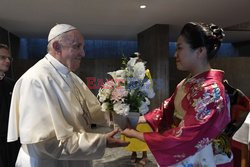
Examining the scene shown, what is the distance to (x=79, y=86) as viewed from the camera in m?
1.41

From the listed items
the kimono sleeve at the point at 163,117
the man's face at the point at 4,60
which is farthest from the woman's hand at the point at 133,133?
the man's face at the point at 4,60

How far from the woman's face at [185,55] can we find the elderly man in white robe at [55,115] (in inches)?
20.7

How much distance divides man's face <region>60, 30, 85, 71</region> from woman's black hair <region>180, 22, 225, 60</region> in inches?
22.2

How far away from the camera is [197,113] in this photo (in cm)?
109

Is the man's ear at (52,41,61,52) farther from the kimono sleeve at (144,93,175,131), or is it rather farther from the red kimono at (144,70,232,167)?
the kimono sleeve at (144,93,175,131)

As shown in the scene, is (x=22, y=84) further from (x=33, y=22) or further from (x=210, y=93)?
(x=33, y=22)

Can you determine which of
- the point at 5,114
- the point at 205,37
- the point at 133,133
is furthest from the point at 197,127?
the point at 5,114

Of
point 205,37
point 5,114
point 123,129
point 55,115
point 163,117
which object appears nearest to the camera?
point 55,115

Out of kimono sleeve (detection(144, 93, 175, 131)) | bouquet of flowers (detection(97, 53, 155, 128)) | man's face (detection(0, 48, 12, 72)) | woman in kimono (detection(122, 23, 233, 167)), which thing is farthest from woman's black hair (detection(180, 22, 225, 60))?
man's face (detection(0, 48, 12, 72))

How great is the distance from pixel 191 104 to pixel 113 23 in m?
A: 4.47

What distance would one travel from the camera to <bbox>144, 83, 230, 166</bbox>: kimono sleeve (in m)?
1.07

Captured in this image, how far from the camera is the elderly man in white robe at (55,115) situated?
1.00 metres

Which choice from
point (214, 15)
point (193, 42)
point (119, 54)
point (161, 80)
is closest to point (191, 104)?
point (193, 42)

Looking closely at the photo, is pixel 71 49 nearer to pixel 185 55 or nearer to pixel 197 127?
pixel 185 55
